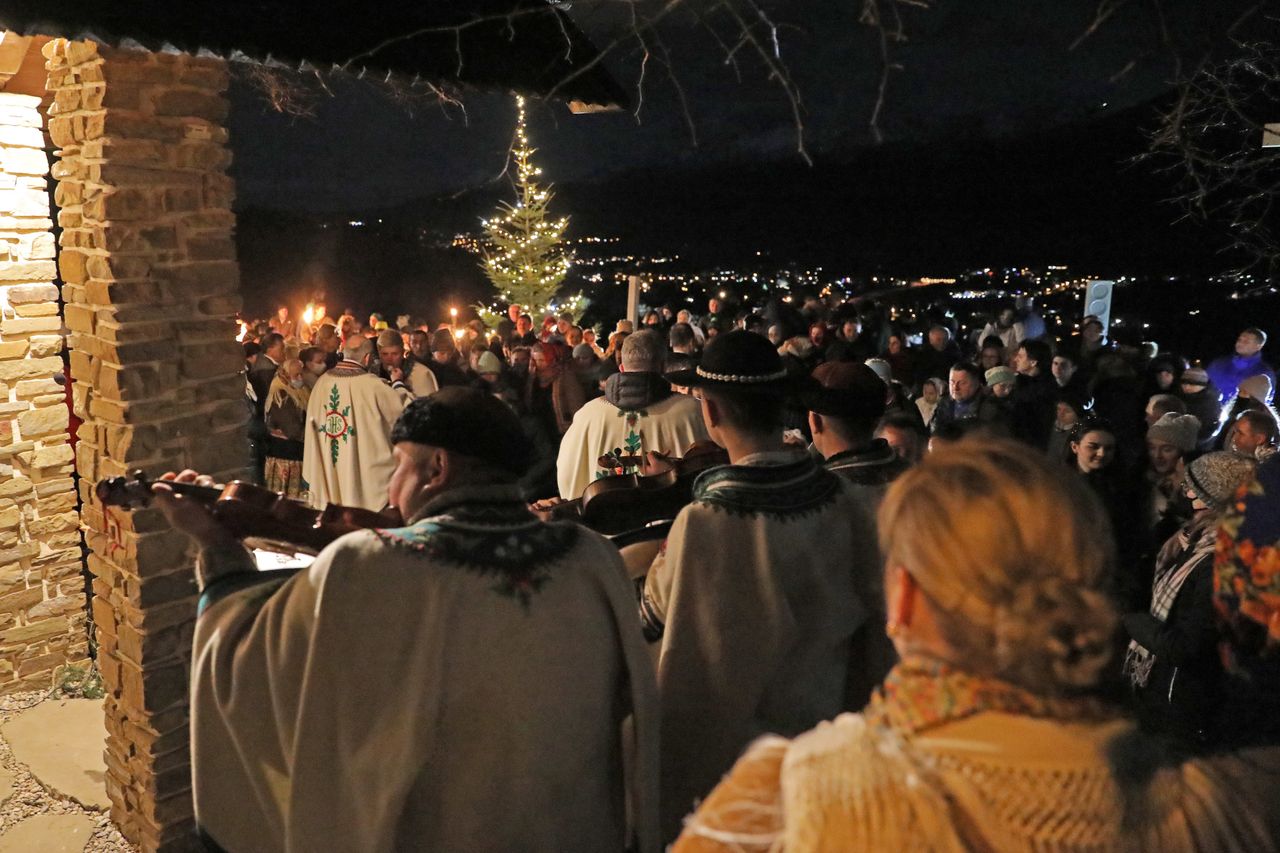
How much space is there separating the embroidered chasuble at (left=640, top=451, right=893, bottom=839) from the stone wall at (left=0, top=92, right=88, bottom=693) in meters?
4.39

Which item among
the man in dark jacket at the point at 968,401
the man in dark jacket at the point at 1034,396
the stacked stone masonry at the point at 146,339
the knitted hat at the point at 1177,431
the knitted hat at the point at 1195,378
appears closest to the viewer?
the stacked stone masonry at the point at 146,339

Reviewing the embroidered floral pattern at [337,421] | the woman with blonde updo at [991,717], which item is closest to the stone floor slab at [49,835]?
the embroidered floral pattern at [337,421]

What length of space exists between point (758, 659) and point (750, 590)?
20cm

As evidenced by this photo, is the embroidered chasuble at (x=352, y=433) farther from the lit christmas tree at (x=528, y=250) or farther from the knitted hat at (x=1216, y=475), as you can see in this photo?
the lit christmas tree at (x=528, y=250)

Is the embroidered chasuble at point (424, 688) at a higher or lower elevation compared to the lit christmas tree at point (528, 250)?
lower

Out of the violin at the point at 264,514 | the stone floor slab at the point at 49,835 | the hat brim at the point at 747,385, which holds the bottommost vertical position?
the stone floor slab at the point at 49,835

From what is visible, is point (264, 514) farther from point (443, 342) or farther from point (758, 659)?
point (443, 342)

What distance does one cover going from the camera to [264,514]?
252 cm

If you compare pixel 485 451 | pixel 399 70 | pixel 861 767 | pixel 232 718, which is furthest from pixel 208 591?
pixel 399 70

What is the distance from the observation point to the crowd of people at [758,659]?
1.18 meters

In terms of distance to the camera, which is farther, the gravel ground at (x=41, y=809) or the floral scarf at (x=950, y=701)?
the gravel ground at (x=41, y=809)

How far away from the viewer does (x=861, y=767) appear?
1193mm

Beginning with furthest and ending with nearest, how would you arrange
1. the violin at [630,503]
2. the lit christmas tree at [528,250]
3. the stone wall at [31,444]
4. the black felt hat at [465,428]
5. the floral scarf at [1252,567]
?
the lit christmas tree at [528,250] → the stone wall at [31,444] → the violin at [630,503] → the black felt hat at [465,428] → the floral scarf at [1252,567]

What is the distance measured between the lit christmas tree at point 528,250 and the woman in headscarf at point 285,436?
15390mm
